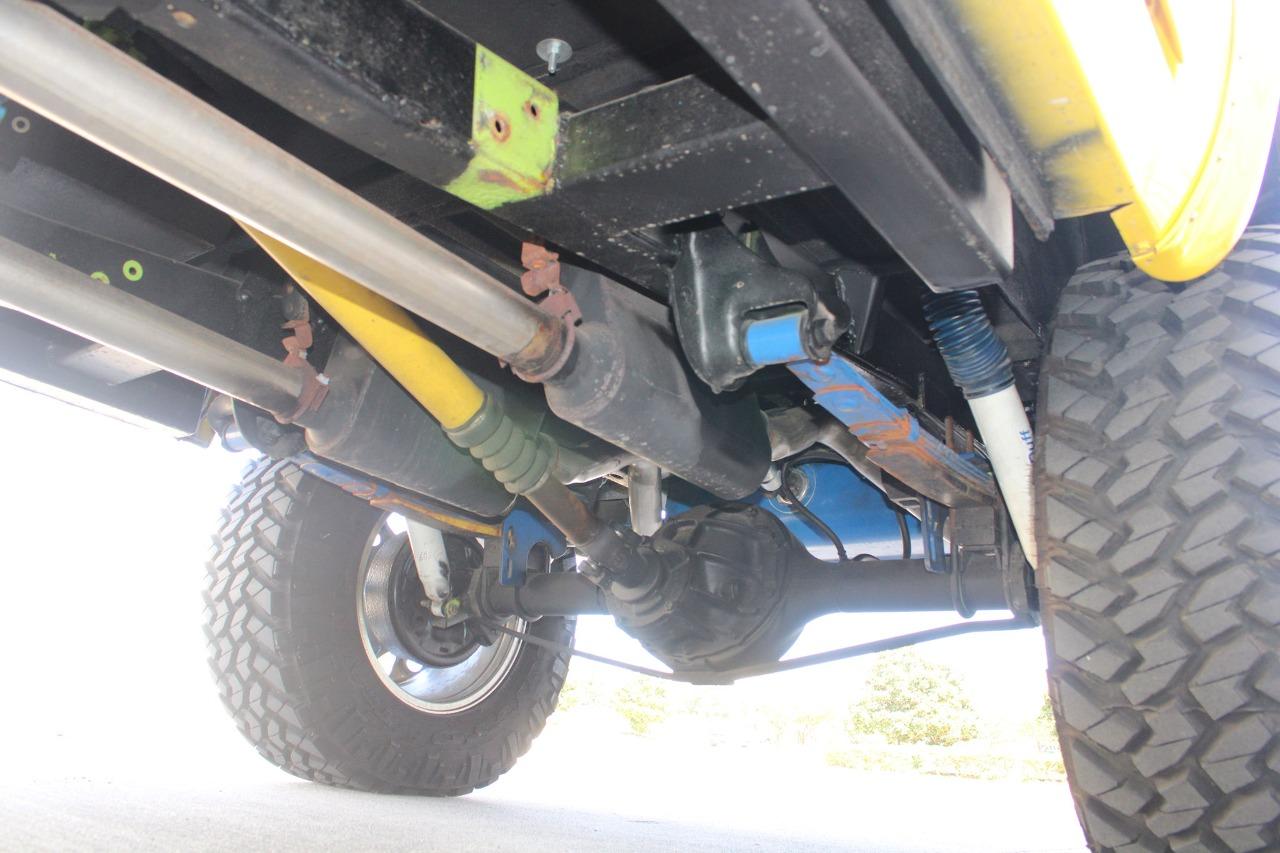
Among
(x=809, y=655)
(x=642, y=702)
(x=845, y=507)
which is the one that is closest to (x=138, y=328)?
(x=809, y=655)

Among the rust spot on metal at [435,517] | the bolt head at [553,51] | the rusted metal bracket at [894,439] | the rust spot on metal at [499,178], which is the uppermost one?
the bolt head at [553,51]

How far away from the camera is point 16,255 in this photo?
39.7 inches

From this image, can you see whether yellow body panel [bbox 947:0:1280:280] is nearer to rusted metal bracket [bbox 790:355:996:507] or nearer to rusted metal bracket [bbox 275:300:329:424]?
rusted metal bracket [bbox 790:355:996:507]

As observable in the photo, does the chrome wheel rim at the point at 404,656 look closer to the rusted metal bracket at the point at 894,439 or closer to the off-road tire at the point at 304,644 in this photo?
the off-road tire at the point at 304,644

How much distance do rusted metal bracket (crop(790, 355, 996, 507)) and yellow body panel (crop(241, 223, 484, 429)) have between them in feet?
1.61

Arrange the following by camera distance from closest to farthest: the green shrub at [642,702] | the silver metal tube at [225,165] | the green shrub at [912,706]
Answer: the silver metal tube at [225,165] < the green shrub at [642,702] < the green shrub at [912,706]

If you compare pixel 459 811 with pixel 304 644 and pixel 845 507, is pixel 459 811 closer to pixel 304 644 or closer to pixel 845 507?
pixel 304 644

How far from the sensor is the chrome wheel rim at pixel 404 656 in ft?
7.66

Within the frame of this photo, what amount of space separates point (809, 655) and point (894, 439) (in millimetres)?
886

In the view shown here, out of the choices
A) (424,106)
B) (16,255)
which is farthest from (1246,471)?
(16,255)

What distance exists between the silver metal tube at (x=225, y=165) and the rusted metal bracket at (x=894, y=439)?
45 cm

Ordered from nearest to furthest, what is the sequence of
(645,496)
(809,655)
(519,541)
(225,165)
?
1. (225,165)
2. (645,496)
3. (809,655)
4. (519,541)

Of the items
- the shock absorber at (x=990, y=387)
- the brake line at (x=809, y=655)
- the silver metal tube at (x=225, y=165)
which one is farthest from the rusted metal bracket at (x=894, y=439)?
the silver metal tube at (x=225, y=165)

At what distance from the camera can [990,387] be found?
4.52 feet
